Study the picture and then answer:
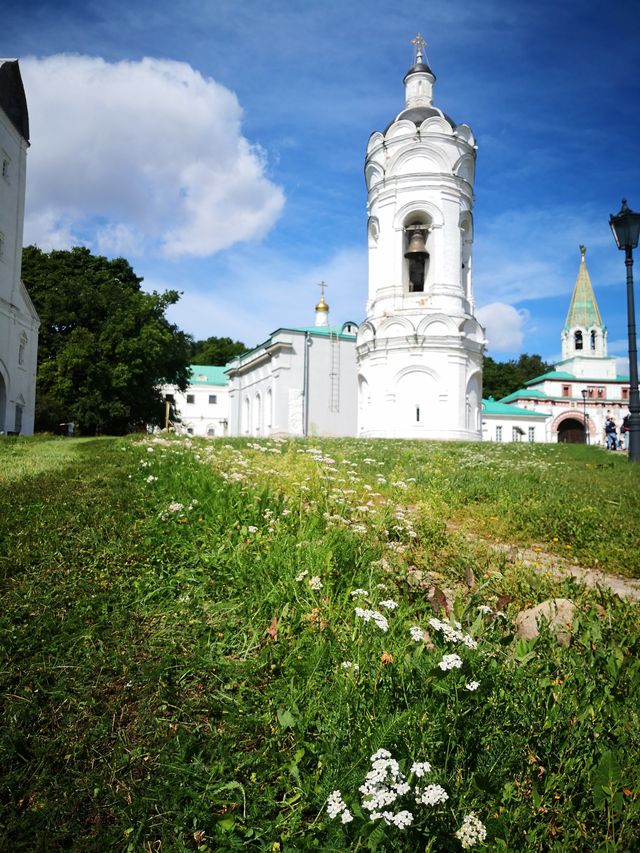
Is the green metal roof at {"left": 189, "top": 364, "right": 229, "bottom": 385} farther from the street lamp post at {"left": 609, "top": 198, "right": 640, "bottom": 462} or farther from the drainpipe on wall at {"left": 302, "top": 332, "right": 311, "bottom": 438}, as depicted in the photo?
the street lamp post at {"left": 609, "top": 198, "right": 640, "bottom": 462}

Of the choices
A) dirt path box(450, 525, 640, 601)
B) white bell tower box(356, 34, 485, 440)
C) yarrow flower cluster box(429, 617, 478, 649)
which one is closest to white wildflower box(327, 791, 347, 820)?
yarrow flower cluster box(429, 617, 478, 649)

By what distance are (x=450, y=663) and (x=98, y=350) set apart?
90.7 ft

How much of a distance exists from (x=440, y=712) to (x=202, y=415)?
6429 cm

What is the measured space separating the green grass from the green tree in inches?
932

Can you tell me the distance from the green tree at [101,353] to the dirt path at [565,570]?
24.7 meters

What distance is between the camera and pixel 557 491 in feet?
24.5

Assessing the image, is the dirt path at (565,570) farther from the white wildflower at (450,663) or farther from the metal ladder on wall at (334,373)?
the metal ladder on wall at (334,373)

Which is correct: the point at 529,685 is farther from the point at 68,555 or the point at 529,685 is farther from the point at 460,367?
the point at 460,367

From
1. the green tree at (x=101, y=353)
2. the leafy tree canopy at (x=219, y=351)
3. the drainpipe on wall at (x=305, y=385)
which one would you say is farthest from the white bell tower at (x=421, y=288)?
the leafy tree canopy at (x=219, y=351)

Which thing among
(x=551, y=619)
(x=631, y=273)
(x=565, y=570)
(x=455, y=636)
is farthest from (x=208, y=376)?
(x=455, y=636)

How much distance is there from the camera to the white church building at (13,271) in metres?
21.8

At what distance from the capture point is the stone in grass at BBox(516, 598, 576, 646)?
290 centimetres

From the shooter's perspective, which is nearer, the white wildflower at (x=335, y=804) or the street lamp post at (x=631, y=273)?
the white wildflower at (x=335, y=804)

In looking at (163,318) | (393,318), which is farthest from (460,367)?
(163,318)
